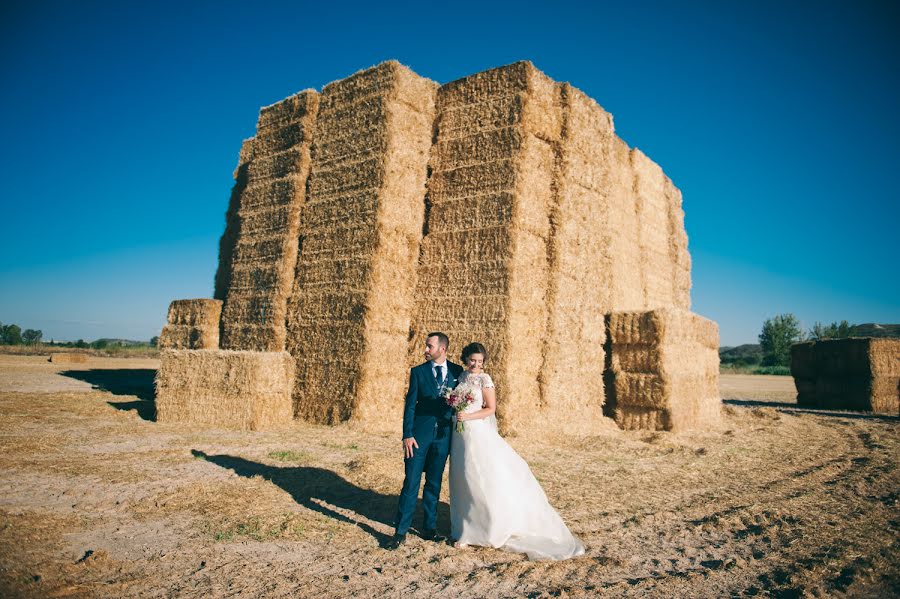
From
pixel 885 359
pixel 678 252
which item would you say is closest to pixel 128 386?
pixel 678 252

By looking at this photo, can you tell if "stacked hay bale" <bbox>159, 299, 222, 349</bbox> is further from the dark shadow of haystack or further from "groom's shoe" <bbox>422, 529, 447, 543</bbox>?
"groom's shoe" <bbox>422, 529, 447, 543</bbox>

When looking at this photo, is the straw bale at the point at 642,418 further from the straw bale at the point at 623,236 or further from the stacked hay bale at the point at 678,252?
the stacked hay bale at the point at 678,252

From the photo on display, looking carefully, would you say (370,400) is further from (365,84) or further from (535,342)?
(365,84)

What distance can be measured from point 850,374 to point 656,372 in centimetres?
1210

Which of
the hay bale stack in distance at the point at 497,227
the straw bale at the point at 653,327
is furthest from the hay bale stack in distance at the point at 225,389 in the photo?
the straw bale at the point at 653,327

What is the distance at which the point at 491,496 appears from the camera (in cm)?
A: 443

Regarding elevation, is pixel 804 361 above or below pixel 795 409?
above

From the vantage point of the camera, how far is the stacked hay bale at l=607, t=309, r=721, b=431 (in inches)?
433

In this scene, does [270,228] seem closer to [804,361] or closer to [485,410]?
[485,410]

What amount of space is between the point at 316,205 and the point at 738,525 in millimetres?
10049

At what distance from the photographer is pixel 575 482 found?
6617 mm

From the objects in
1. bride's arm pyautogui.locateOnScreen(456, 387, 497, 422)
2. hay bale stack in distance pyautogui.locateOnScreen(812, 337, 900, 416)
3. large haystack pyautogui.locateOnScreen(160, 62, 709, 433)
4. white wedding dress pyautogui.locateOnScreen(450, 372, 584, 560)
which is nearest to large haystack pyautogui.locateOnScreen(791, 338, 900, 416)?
hay bale stack in distance pyautogui.locateOnScreen(812, 337, 900, 416)

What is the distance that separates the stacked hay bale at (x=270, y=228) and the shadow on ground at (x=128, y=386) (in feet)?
7.59

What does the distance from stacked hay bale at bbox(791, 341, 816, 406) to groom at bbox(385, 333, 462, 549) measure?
19.5m
